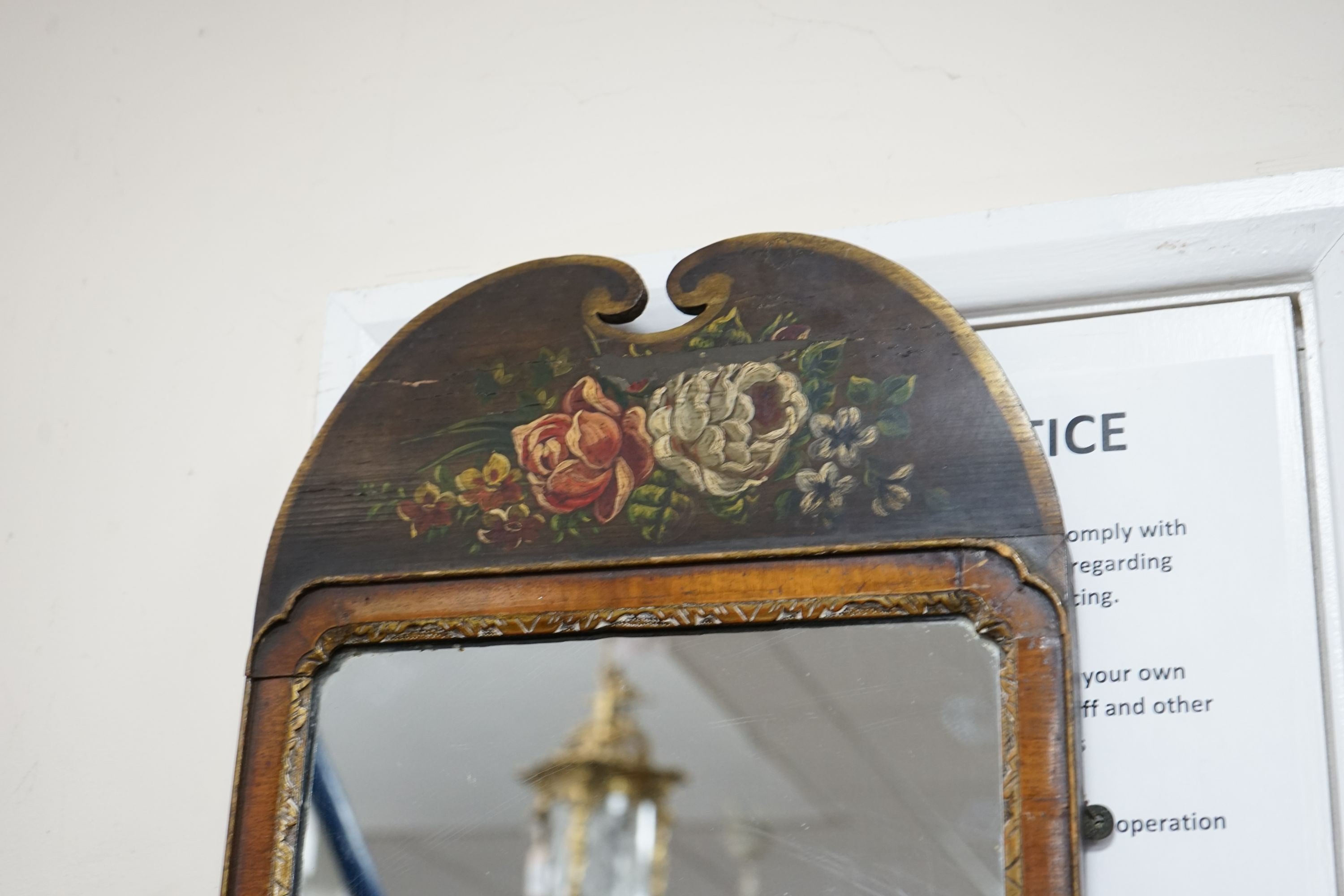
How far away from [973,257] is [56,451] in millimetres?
692

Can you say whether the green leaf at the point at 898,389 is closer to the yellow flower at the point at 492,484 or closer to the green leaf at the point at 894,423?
the green leaf at the point at 894,423

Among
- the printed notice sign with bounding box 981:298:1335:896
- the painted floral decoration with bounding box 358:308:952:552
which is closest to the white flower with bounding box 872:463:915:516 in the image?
the painted floral decoration with bounding box 358:308:952:552

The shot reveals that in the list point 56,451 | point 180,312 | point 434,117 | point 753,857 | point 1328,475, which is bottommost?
point 753,857

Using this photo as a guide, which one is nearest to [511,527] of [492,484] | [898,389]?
[492,484]

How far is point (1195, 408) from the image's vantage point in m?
0.85

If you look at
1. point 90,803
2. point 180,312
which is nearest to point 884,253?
point 180,312

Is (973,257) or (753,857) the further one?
(973,257)

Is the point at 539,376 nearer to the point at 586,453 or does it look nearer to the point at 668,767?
the point at 586,453

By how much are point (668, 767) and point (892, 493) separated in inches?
7.8

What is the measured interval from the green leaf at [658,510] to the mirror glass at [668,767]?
6 centimetres

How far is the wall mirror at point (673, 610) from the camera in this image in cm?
77

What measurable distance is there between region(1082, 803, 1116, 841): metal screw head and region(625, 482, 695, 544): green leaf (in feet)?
0.90

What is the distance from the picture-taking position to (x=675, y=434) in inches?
34.5

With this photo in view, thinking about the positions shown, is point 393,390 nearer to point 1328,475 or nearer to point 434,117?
point 434,117
